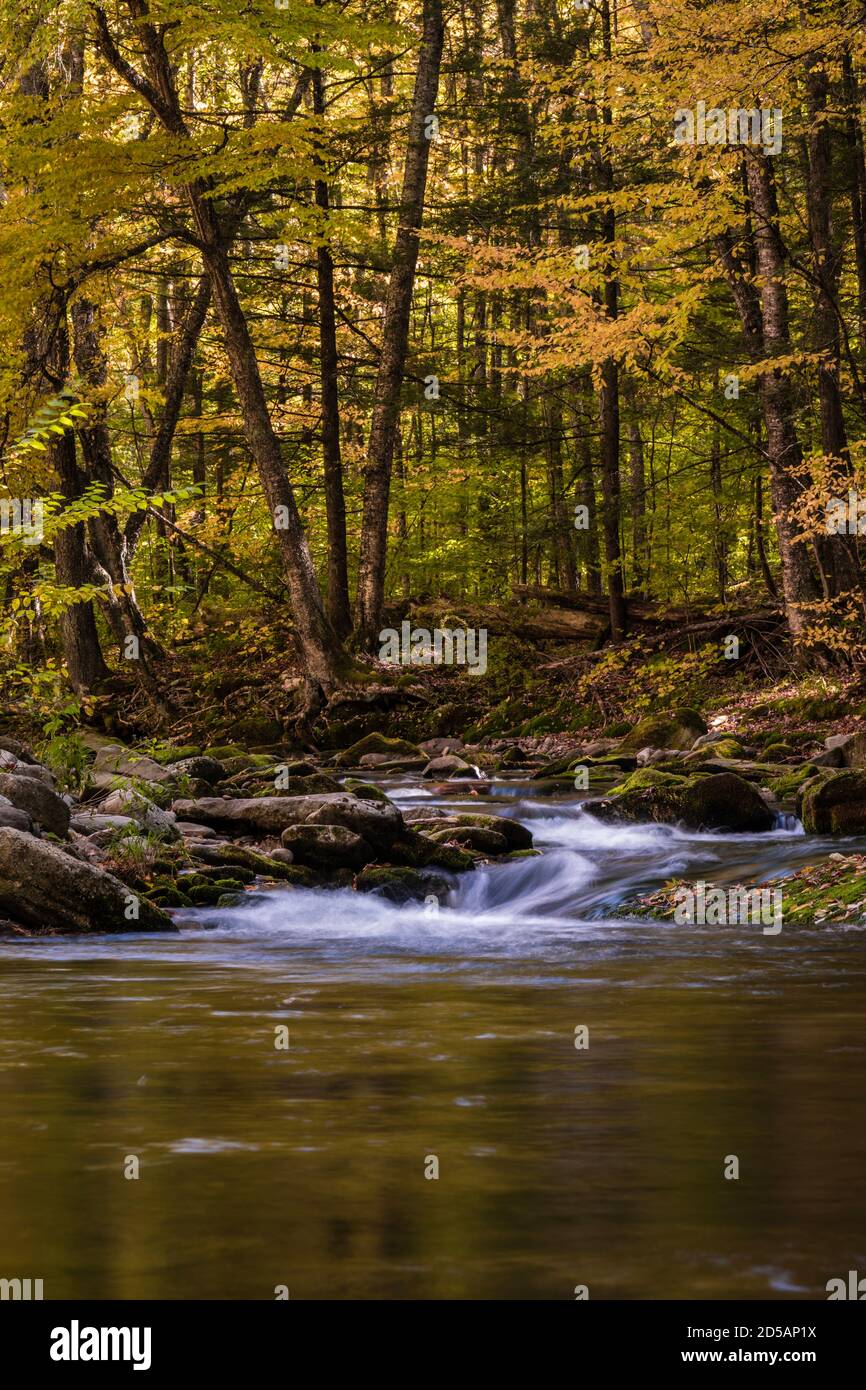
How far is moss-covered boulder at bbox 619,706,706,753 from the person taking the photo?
16703mm

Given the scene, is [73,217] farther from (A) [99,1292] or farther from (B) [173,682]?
(A) [99,1292]

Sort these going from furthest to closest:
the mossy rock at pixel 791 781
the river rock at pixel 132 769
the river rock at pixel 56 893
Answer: the river rock at pixel 132 769 → the mossy rock at pixel 791 781 → the river rock at pixel 56 893

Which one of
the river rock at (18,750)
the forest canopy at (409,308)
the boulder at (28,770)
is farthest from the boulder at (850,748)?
the river rock at (18,750)

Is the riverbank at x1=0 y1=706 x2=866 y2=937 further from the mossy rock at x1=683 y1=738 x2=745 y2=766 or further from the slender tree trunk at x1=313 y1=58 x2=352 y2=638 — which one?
the slender tree trunk at x1=313 y1=58 x2=352 y2=638

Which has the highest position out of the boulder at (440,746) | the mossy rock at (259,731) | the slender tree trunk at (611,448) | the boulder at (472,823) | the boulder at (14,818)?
the slender tree trunk at (611,448)

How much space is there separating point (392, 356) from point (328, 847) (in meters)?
10.9

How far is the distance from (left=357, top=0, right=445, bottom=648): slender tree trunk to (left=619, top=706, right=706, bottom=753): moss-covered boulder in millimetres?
5196

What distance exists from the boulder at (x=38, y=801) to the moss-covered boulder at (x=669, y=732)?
8.19 meters

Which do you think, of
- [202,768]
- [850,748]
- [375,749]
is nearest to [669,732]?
[850,748]

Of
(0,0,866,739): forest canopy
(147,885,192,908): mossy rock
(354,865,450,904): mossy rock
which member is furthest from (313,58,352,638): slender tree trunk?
(147,885,192,908): mossy rock

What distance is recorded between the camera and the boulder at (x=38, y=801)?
10.7m

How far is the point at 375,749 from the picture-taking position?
60.8 ft

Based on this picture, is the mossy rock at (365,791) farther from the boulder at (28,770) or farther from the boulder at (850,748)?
the boulder at (850,748)
